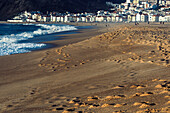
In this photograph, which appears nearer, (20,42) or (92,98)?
(92,98)

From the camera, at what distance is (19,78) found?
27.9ft

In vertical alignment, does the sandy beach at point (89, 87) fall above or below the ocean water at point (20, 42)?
above

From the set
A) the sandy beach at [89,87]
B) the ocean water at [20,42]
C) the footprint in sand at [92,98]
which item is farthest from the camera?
the ocean water at [20,42]

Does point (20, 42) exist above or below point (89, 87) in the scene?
below

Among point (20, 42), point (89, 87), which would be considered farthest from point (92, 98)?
point (20, 42)

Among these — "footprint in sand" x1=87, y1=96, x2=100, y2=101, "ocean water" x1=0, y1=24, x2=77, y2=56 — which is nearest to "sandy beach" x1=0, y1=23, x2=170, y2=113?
"footprint in sand" x1=87, y1=96, x2=100, y2=101

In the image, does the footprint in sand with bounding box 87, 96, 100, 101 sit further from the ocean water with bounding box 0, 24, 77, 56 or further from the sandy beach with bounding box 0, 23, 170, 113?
the ocean water with bounding box 0, 24, 77, 56

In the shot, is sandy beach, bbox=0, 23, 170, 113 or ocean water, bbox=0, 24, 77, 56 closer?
sandy beach, bbox=0, 23, 170, 113

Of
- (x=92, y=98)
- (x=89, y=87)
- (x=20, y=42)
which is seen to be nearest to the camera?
(x=92, y=98)

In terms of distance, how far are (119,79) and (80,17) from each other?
163587 millimetres

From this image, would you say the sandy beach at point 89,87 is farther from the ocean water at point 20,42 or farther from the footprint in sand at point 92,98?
the ocean water at point 20,42

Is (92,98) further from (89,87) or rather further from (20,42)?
(20,42)

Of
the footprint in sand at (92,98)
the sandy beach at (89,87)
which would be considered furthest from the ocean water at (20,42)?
the footprint in sand at (92,98)

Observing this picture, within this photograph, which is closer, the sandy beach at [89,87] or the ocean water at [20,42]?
the sandy beach at [89,87]
